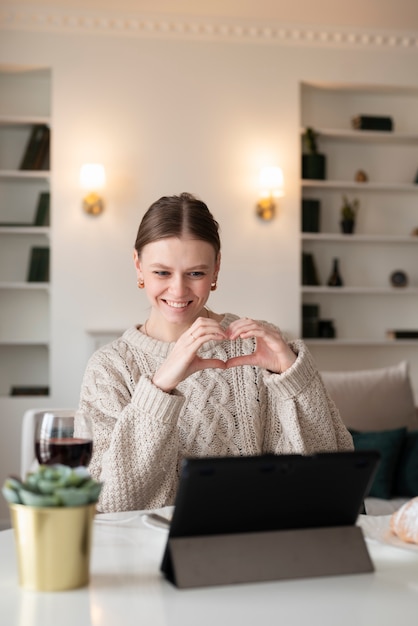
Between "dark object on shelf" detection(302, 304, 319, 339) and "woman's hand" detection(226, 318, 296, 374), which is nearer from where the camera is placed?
"woman's hand" detection(226, 318, 296, 374)

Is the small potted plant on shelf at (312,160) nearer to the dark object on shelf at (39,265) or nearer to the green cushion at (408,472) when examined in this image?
the dark object on shelf at (39,265)

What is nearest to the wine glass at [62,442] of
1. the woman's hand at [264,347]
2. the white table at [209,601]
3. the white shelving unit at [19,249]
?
the white table at [209,601]

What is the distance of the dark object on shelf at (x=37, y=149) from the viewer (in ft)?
17.2

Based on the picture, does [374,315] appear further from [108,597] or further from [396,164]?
[108,597]

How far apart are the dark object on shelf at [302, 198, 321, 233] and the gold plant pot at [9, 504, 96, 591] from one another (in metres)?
4.61

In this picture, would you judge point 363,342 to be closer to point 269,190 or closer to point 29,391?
point 269,190

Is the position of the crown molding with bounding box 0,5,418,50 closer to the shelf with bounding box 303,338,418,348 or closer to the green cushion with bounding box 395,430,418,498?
the shelf with bounding box 303,338,418,348

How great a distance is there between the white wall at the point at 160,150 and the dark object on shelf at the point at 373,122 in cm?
30

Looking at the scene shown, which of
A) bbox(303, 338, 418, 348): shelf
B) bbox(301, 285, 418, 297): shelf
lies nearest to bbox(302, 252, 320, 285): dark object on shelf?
bbox(301, 285, 418, 297): shelf

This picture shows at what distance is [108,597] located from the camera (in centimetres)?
99

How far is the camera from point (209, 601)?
3.21 ft

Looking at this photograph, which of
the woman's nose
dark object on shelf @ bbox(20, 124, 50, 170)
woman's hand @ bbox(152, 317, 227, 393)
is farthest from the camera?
dark object on shelf @ bbox(20, 124, 50, 170)

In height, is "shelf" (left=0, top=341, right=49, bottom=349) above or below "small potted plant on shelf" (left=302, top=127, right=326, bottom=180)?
below

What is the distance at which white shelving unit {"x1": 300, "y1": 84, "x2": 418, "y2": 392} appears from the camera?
5629 mm
